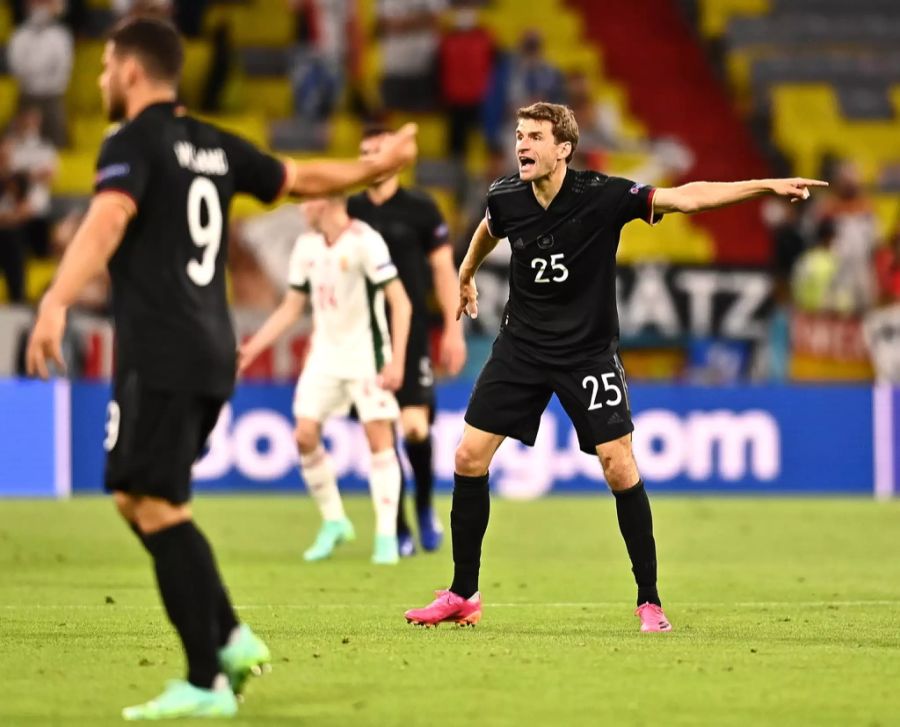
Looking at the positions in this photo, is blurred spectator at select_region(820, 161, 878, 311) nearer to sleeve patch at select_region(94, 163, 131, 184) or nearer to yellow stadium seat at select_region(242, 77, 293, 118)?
yellow stadium seat at select_region(242, 77, 293, 118)

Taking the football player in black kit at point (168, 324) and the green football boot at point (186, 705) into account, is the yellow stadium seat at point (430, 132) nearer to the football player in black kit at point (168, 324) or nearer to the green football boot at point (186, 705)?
the football player in black kit at point (168, 324)

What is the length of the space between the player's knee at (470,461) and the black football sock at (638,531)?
0.58 meters

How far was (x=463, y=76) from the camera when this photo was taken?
2250cm

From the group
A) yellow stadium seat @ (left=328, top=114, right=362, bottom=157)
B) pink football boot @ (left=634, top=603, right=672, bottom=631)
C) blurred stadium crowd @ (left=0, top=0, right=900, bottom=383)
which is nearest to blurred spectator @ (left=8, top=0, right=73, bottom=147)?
blurred stadium crowd @ (left=0, top=0, right=900, bottom=383)

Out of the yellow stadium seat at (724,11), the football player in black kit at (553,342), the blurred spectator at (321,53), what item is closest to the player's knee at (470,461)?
the football player in black kit at (553,342)

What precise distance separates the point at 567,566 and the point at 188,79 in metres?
12.5

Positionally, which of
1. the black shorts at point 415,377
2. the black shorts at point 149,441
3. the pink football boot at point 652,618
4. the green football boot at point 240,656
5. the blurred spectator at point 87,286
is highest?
the blurred spectator at point 87,286

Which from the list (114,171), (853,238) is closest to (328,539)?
(114,171)

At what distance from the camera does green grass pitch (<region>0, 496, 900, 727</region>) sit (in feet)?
20.2

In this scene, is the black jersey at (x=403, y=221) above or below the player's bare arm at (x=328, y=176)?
above

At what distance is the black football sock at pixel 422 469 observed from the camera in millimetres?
12555

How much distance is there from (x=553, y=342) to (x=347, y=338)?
3582mm

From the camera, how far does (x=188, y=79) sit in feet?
75.1

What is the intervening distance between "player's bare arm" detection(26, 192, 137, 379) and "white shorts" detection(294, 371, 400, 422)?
5865 mm
